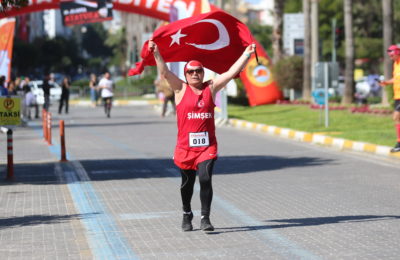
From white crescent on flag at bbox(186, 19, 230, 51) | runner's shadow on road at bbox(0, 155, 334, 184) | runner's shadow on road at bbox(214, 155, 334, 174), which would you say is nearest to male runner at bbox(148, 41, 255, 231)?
white crescent on flag at bbox(186, 19, 230, 51)

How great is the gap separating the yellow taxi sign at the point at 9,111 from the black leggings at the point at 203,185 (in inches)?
270

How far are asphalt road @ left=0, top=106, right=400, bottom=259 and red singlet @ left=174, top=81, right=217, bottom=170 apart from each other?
29.2 inches

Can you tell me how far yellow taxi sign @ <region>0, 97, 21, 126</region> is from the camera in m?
15.5

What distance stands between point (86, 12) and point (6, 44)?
31.4ft

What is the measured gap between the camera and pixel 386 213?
10.5m

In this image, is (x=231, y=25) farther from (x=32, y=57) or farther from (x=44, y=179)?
(x=32, y=57)

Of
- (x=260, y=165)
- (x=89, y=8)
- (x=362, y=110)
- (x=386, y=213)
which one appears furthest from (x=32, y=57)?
(x=386, y=213)

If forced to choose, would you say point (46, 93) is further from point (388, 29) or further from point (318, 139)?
point (318, 139)

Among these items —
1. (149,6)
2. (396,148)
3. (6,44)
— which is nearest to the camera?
(396,148)

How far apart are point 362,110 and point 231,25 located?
18.6 meters

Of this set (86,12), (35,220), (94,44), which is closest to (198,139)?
(35,220)

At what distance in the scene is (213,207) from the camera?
11.1 m

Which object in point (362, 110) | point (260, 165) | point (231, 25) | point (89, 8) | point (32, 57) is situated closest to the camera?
point (231, 25)

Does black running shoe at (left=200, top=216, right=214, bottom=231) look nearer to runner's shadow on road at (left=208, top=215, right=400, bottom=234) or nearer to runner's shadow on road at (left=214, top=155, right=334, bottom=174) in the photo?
runner's shadow on road at (left=208, top=215, right=400, bottom=234)
